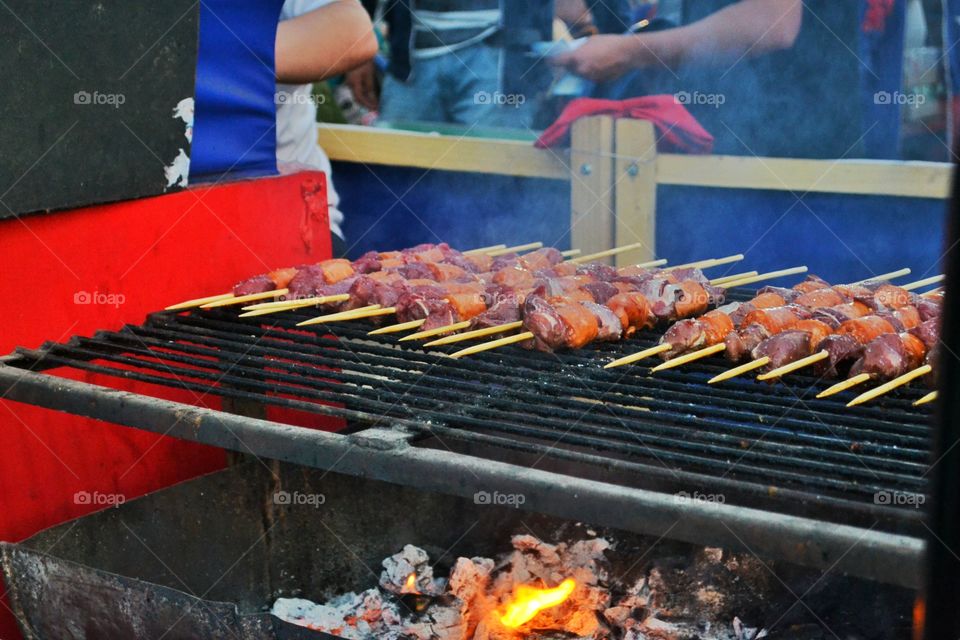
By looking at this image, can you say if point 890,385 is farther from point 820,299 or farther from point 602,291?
point 602,291

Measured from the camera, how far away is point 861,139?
279 inches

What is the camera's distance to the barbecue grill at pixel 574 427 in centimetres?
235

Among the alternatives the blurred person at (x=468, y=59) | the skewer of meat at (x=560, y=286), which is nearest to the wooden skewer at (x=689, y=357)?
the skewer of meat at (x=560, y=286)

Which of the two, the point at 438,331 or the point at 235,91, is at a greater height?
the point at 235,91

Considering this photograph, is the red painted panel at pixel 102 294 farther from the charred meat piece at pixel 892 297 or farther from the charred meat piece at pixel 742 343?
the charred meat piece at pixel 892 297

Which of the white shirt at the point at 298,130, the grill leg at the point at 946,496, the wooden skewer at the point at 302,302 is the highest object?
the white shirt at the point at 298,130

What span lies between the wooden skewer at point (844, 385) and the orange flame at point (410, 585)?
1895mm

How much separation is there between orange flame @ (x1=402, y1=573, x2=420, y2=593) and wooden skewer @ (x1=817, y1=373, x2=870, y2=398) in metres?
1.89

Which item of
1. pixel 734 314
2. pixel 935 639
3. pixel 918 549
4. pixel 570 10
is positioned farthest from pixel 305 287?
pixel 570 10

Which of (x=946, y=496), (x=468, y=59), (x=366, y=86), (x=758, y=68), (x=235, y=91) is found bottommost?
(x=946, y=496)

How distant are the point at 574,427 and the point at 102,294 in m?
2.39

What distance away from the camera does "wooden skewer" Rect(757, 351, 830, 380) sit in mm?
3359

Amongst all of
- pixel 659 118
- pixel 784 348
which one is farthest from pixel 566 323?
pixel 659 118

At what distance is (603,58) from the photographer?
7930mm
